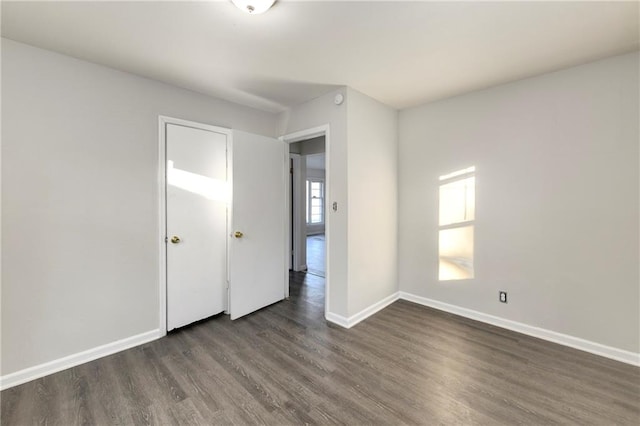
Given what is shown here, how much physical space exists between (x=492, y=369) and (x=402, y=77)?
2618 millimetres

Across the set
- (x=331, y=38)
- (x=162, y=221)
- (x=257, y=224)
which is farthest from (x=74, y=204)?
(x=331, y=38)

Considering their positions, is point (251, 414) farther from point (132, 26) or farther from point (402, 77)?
point (402, 77)

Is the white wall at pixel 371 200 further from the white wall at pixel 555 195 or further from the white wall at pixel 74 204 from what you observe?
the white wall at pixel 74 204

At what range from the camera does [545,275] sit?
2.55 meters

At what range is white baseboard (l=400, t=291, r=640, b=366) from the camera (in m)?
2.21

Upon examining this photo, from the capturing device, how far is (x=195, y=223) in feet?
9.29

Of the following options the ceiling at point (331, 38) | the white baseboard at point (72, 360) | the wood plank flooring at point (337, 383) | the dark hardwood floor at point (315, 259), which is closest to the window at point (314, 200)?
the dark hardwood floor at point (315, 259)

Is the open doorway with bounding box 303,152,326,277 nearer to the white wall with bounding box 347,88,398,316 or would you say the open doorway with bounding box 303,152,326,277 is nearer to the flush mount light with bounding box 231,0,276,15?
the white wall with bounding box 347,88,398,316

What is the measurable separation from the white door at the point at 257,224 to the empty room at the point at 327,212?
26 mm

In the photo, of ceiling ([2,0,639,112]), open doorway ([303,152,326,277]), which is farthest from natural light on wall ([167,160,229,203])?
open doorway ([303,152,326,277])

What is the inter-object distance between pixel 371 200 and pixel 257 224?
4.53ft

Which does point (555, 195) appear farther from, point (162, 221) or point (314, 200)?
point (314, 200)

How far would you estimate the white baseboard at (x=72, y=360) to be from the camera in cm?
193

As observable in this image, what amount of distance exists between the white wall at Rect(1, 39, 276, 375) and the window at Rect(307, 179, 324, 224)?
7.13 m
